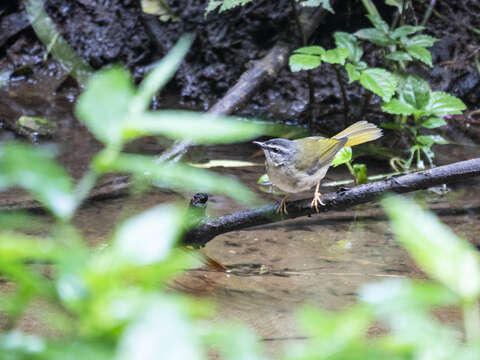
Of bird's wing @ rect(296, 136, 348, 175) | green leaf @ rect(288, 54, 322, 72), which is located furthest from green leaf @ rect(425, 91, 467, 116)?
A: bird's wing @ rect(296, 136, 348, 175)

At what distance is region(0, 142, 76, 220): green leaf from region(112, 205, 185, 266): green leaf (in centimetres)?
7

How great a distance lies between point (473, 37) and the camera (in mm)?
6906

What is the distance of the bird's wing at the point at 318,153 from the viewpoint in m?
3.57

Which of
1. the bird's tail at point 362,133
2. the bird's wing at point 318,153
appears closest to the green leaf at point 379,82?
the bird's tail at point 362,133

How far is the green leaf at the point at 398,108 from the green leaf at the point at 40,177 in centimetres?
475

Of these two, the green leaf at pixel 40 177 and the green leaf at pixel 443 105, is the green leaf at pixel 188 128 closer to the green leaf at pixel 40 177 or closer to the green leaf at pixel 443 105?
the green leaf at pixel 40 177

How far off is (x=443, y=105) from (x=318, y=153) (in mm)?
2106

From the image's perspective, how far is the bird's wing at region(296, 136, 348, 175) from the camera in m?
3.57

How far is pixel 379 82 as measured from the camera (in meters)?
4.99

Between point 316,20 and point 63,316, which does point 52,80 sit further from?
point 63,316

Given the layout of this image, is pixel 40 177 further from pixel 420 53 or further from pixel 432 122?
pixel 420 53

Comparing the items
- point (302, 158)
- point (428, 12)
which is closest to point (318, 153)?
point (302, 158)

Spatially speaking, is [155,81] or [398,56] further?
[398,56]

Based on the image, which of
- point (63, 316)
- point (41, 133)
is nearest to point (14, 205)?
point (41, 133)
